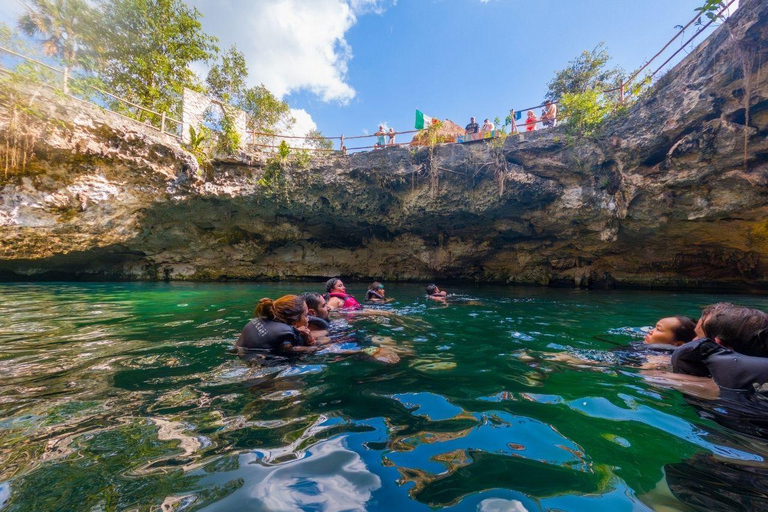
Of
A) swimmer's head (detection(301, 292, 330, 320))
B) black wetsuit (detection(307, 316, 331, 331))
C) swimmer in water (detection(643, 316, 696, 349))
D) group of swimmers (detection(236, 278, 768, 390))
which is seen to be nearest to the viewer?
group of swimmers (detection(236, 278, 768, 390))

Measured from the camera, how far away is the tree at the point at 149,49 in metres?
17.7

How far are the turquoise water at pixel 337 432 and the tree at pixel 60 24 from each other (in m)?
22.2

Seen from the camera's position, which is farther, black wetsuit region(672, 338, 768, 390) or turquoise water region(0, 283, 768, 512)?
black wetsuit region(672, 338, 768, 390)

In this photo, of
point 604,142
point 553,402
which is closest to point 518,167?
point 604,142

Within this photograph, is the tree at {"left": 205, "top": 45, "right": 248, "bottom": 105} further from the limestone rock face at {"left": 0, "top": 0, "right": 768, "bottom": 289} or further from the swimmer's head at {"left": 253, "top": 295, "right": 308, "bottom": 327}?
the swimmer's head at {"left": 253, "top": 295, "right": 308, "bottom": 327}

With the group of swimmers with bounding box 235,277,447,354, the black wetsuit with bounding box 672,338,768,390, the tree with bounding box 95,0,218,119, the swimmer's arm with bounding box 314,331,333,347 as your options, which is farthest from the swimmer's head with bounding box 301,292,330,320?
the tree with bounding box 95,0,218,119

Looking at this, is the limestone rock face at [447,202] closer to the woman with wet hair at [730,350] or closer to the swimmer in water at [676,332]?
the swimmer in water at [676,332]

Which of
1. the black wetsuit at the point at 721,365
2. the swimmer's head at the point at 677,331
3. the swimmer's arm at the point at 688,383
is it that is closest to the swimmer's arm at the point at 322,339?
the swimmer's arm at the point at 688,383

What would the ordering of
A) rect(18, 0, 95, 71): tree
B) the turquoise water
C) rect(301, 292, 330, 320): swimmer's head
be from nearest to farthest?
the turquoise water < rect(301, 292, 330, 320): swimmer's head < rect(18, 0, 95, 71): tree

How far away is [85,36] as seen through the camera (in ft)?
57.6

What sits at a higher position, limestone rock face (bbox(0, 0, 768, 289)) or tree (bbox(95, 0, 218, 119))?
tree (bbox(95, 0, 218, 119))

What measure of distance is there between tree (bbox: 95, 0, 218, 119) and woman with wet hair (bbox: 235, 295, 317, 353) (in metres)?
19.3

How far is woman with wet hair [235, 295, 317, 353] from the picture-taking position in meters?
3.44

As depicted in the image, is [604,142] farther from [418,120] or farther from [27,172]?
[27,172]
